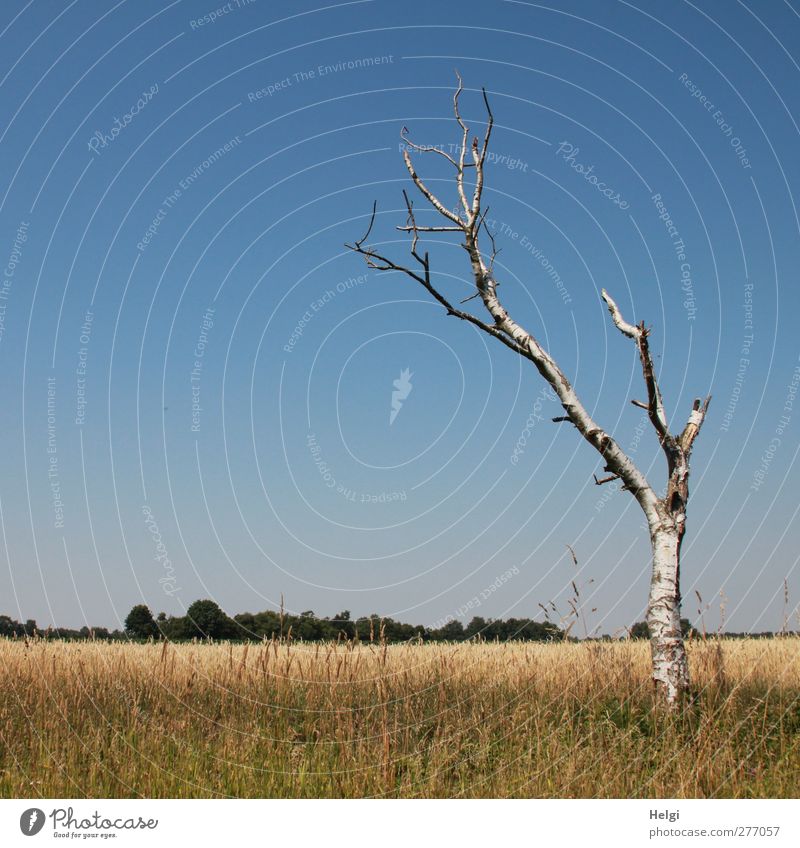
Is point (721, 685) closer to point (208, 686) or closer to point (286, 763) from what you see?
point (286, 763)

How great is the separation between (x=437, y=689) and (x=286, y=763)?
321cm

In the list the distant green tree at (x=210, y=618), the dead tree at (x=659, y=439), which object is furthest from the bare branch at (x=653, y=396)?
the distant green tree at (x=210, y=618)

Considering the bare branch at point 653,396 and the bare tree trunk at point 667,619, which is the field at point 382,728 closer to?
the bare tree trunk at point 667,619

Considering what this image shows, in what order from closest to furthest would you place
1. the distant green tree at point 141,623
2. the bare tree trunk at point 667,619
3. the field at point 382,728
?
the field at point 382,728, the bare tree trunk at point 667,619, the distant green tree at point 141,623

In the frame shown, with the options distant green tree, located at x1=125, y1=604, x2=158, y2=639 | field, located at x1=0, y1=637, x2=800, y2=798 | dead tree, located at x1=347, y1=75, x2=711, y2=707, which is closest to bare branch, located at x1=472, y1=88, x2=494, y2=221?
dead tree, located at x1=347, y1=75, x2=711, y2=707

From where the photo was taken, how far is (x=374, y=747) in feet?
29.2

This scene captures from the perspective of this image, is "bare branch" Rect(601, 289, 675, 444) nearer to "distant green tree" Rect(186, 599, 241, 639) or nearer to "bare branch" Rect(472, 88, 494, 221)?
"bare branch" Rect(472, 88, 494, 221)

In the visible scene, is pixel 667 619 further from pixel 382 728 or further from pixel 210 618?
pixel 210 618

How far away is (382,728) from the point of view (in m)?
9.33

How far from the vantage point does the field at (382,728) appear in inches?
311

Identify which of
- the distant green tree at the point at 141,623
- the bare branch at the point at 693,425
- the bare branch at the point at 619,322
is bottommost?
the distant green tree at the point at 141,623

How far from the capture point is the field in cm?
790
